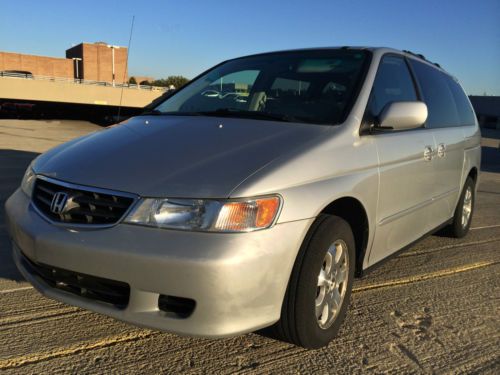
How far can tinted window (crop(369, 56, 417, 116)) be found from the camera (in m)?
3.37

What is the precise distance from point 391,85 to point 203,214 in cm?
210

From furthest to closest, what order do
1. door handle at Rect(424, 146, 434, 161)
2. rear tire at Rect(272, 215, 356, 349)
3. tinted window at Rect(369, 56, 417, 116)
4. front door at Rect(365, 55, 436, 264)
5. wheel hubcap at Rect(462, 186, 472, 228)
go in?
1. wheel hubcap at Rect(462, 186, 472, 228)
2. door handle at Rect(424, 146, 434, 161)
3. tinted window at Rect(369, 56, 417, 116)
4. front door at Rect(365, 55, 436, 264)
5. rear tire at Rect(272, 215, 356, 349)

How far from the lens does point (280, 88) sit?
145 inches

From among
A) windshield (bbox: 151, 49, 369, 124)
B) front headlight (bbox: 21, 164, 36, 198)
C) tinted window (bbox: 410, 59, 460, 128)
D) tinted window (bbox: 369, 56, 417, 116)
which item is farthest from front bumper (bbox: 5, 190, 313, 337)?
tinted window (bbox: 410, 59, 460, 128)

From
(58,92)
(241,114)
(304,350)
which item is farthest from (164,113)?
(58,92)

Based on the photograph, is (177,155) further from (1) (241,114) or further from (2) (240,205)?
(1) (241,114)

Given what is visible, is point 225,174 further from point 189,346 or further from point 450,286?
point 450,286

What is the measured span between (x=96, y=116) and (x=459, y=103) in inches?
1352

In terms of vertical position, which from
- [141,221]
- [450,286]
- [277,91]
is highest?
[277,91]

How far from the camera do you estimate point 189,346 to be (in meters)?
2.78

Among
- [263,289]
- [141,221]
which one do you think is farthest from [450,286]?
[141,221]

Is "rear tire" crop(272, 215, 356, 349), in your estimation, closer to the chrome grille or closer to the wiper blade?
the chrome grille

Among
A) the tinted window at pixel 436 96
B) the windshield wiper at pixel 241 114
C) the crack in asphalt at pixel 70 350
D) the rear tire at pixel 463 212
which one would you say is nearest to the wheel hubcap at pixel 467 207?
the rear tire at pixel 463 212

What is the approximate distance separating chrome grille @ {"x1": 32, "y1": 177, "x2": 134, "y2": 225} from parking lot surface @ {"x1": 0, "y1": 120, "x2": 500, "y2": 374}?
78cm
